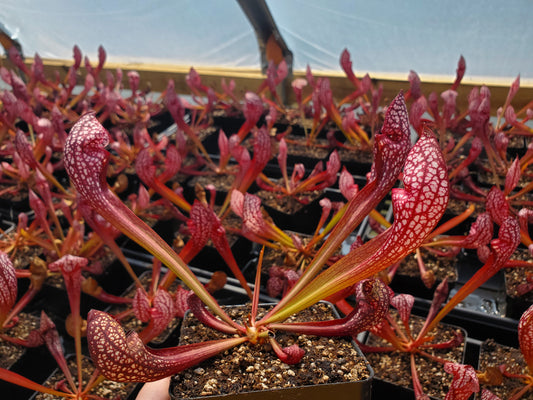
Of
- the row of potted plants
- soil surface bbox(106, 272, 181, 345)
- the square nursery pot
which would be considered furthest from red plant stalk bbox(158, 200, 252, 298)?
soil surface bbox(106, 272, 181, 345)

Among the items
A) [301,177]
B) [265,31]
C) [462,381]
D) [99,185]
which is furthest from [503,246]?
[265,31]

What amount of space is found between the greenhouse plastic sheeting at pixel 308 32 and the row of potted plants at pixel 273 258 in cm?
31

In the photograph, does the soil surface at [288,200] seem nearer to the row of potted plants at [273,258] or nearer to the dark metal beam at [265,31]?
the row of potted plants at [273,258]

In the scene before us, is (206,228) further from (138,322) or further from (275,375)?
(138,322)

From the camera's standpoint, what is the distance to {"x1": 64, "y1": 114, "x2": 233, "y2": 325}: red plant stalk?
0.45 meters

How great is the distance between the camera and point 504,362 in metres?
0.75

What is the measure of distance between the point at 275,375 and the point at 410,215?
238mm

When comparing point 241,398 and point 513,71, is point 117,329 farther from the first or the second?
point 513,71

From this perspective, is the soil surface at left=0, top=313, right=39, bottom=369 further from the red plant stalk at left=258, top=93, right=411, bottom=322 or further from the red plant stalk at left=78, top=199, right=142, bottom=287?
the red plant stalk at left=258, top=93, right=411, bottom=322

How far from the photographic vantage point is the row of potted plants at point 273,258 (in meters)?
0.45

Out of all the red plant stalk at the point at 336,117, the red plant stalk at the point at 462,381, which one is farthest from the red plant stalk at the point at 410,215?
the red plant stalk at the point at 336,117

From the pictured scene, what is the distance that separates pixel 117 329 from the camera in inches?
16.2

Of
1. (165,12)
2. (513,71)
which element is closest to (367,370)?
(513,71)

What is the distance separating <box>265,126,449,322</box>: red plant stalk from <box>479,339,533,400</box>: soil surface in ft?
1.30
